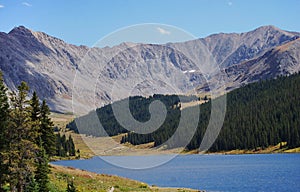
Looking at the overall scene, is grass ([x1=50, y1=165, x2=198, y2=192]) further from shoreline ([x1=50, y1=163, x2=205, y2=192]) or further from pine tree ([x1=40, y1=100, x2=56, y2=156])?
pine tree ([x1=40, y1=100, x2=56, y2=156])

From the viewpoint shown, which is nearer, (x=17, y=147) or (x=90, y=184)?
(x=17, y=147)

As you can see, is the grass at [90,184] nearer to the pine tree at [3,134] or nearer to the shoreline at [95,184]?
the shoreline at [95,184]

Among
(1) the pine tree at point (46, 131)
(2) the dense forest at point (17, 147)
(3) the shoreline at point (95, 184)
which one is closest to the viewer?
(2) the dense forest at point (17, 147)

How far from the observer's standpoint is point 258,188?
207ft

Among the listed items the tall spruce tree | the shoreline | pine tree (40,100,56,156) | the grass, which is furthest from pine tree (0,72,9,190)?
pine tree (40,100,56,156)

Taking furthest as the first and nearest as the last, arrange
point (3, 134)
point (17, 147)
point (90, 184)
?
point (90, 184) < point (17, 147) < point (3, 134)

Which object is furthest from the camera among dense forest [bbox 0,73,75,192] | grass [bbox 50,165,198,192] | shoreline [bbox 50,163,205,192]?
shoreline [bbox 50,163,205,192]

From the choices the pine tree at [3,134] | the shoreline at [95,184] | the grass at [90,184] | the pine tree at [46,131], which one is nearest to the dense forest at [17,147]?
the pine tree at [3,134]

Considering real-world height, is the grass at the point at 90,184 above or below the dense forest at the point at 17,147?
below

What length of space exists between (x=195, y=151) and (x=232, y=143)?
22.6 metres

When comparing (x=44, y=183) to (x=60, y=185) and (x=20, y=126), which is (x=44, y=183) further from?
(x=60, y=185)

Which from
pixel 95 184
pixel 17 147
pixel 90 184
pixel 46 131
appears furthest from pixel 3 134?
pixel 46 131

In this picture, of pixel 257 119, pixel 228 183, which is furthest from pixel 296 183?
pixel 257 119

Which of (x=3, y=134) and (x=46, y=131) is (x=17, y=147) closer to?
(x=3, y=134)
